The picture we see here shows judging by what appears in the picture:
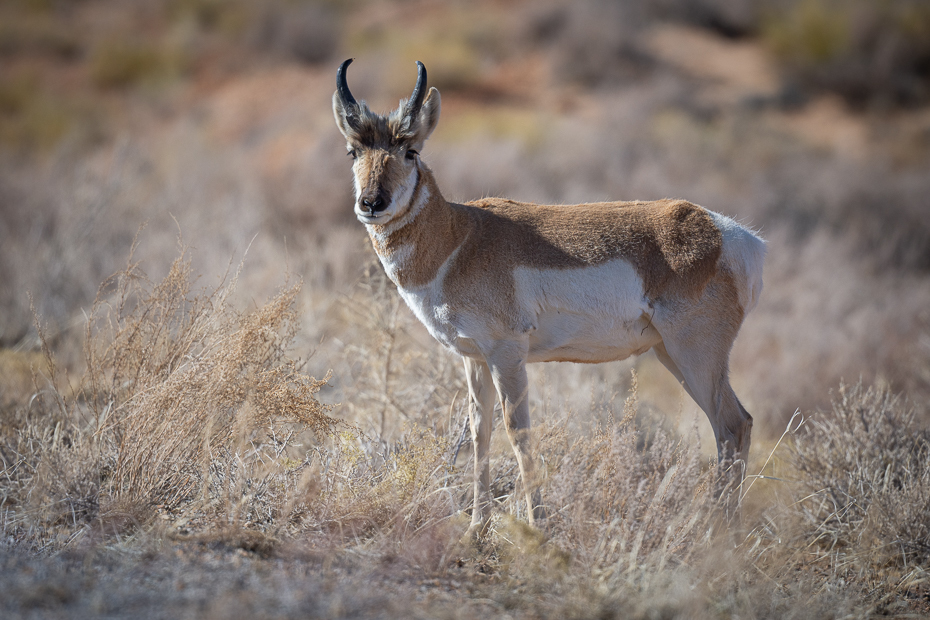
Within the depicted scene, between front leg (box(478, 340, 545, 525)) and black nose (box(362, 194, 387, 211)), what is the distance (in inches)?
44.0

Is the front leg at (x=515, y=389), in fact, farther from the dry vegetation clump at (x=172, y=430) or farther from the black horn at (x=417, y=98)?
the black horn at (x=417, y=98)

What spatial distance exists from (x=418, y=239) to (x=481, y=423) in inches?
53.1

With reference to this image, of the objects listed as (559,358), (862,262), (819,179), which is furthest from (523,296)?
(819,179)

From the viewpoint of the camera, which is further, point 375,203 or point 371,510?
point 371,510

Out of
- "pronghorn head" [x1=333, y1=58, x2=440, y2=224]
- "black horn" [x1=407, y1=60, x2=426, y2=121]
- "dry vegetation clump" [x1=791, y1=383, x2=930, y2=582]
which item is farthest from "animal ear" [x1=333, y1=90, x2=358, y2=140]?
"dry vegetation clump" [x1=791, y1=383, x2=930, y2=582]

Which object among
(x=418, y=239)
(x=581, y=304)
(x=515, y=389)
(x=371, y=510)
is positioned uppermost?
(x=418, y=239)

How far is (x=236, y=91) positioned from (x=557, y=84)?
436 inches

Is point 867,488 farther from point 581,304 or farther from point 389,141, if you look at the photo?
point 389,141

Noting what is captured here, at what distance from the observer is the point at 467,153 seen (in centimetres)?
1566

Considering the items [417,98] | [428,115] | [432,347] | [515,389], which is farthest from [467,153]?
[515,389]

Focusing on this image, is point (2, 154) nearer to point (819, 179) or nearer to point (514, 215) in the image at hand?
point (514, 215)

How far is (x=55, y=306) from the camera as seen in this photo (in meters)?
10.0

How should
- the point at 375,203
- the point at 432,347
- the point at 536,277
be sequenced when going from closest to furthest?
the point at 375,203, the point at 536,277, the point at 432,347

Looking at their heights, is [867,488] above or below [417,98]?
below
